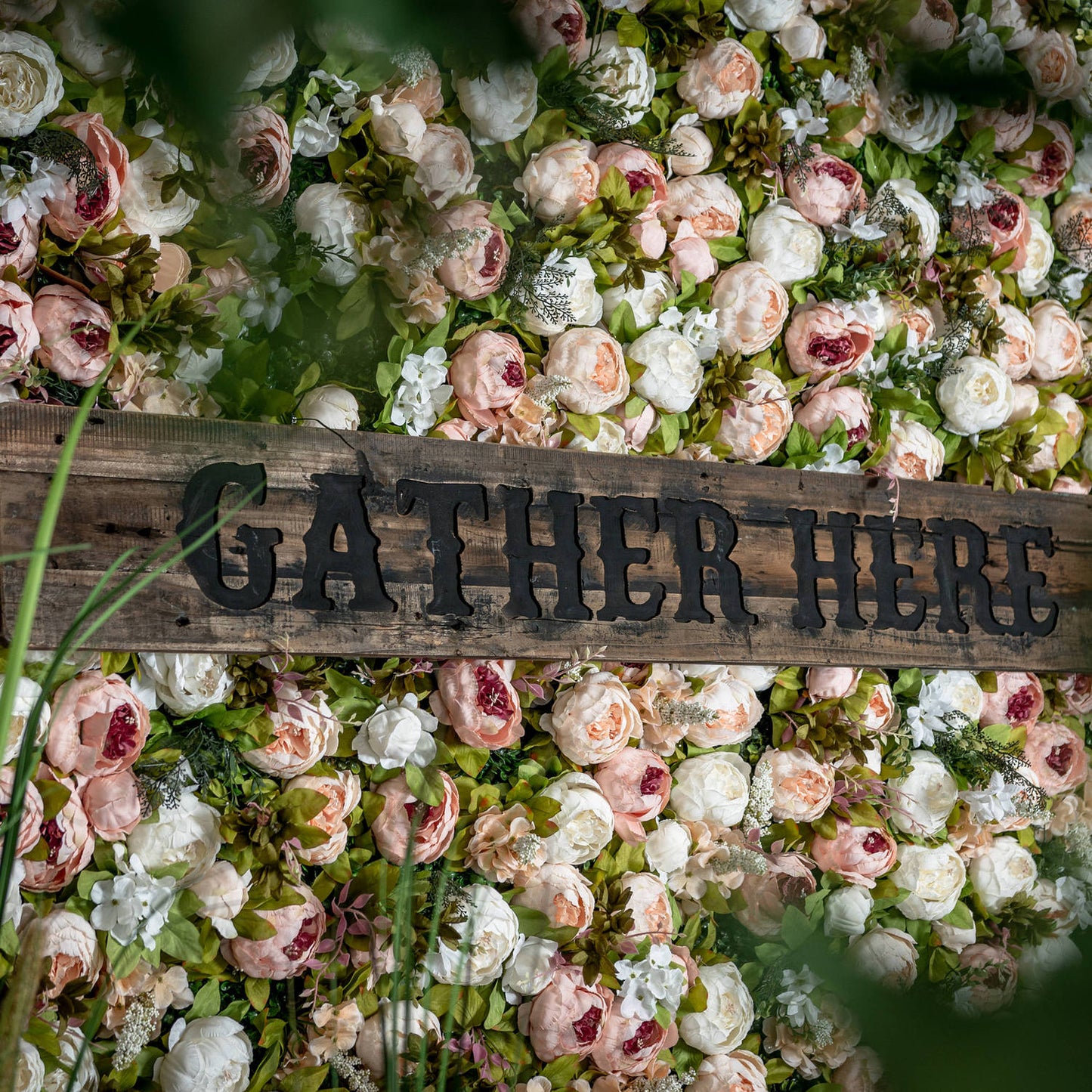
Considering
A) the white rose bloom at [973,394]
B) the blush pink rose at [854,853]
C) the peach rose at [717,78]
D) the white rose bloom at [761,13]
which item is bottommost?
the blush pink rose at [854,853]

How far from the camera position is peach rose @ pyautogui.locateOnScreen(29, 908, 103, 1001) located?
1.15 metres

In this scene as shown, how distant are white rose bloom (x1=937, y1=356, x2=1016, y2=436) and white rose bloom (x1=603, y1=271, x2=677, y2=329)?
1.91 ft

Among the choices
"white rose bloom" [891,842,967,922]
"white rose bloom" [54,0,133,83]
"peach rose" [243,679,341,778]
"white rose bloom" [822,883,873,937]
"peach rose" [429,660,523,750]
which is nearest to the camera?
"white rose bloom" [54,0,133,83]

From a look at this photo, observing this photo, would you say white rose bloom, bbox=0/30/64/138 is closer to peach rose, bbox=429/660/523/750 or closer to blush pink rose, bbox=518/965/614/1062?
peach rose, bbox=429/660/523/750

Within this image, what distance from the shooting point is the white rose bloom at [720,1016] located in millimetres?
1567

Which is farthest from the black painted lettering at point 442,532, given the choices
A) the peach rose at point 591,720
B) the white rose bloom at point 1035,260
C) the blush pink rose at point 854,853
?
the white rose bloom at point 1035,260

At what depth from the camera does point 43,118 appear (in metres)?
1.22

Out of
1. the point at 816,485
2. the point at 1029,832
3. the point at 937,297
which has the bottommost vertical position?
the point at 1029,832

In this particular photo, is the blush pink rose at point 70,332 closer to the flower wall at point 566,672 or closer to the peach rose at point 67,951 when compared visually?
the flower wall at point 566,672

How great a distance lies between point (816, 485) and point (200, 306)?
970mm

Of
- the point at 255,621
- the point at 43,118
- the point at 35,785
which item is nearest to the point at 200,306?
the point at 43,118

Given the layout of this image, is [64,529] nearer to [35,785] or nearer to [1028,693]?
[35,785]

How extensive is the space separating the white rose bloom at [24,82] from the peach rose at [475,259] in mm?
485

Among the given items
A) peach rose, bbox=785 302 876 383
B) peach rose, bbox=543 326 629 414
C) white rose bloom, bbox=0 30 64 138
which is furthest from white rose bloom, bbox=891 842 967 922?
white rose bloom, bbox=0 30 64 138
